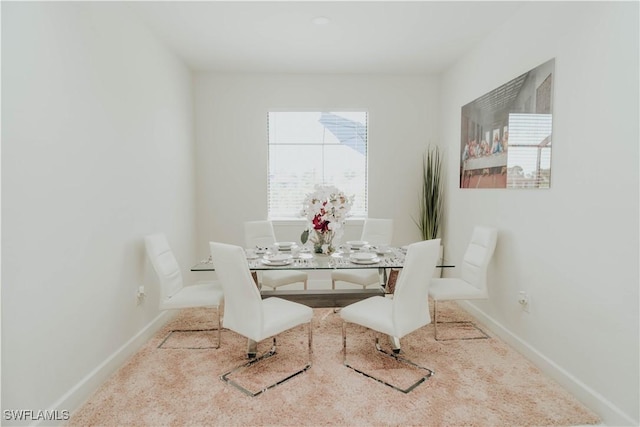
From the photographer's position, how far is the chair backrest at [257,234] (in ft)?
12.7

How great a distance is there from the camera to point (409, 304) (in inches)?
90.6

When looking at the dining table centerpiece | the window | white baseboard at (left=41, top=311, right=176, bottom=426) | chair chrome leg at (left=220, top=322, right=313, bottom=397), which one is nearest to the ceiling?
the window

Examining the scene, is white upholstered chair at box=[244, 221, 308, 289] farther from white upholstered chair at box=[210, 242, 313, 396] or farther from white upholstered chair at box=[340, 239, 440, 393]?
white upholstered chair at box=[340, 239, 440, 393]

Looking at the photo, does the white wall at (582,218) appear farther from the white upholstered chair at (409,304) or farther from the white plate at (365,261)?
the white plate at (365,261)

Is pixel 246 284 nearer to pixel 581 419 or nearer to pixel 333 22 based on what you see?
pixel 581 419

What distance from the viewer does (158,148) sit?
10.9ft

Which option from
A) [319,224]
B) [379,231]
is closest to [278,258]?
[319,224]

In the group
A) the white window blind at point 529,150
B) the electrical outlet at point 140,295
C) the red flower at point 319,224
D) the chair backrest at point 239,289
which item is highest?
the white window blind at point 529,150

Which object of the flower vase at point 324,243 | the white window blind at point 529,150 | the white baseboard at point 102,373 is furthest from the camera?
the flower vase at point 324,243

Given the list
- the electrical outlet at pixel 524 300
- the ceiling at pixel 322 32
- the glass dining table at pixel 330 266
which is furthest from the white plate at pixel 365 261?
the ceiling at pixel 322 32

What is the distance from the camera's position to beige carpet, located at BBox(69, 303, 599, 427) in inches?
78.2

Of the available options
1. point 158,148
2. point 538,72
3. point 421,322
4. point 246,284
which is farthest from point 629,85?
point 158,148

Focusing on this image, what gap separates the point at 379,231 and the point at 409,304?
1719mm

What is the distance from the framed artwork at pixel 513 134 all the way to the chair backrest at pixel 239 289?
2174 mm
